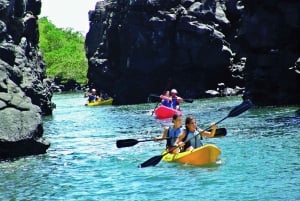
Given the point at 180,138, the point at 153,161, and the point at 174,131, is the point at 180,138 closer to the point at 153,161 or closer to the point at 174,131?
the point at 174,131

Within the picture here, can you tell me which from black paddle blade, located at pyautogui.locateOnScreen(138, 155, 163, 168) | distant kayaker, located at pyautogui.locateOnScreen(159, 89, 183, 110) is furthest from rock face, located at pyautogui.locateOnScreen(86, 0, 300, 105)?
black paddle blade, located at pyautogui.locateOnScreen(138, 155, 163, 168)

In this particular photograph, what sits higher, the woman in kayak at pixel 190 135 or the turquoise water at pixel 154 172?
the woman in kayak at pixel 190 135

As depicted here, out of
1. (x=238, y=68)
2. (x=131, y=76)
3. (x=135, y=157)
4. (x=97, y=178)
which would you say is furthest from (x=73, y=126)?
(x=238, y=68)

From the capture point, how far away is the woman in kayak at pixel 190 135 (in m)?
16.8

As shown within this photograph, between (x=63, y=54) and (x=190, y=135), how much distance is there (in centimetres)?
10669

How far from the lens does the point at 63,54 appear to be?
121188 millimetres

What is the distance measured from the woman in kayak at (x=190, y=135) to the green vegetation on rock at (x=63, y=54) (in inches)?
3383

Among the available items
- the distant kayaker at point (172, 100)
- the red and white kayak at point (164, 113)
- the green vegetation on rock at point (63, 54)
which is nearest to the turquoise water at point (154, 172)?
the red and white kayak at point (164, 113)

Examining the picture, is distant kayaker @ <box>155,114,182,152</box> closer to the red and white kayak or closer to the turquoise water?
the turquoise water

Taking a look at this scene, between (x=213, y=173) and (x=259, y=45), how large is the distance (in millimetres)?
26375

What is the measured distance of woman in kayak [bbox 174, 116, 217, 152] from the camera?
16.8 metres

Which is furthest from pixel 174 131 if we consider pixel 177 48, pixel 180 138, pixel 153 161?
pixel 177 48

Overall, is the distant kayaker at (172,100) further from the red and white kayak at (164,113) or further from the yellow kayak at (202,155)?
the yellow kayak at (202,155)

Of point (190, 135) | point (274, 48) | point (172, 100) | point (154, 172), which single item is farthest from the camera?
point (274, 48)
